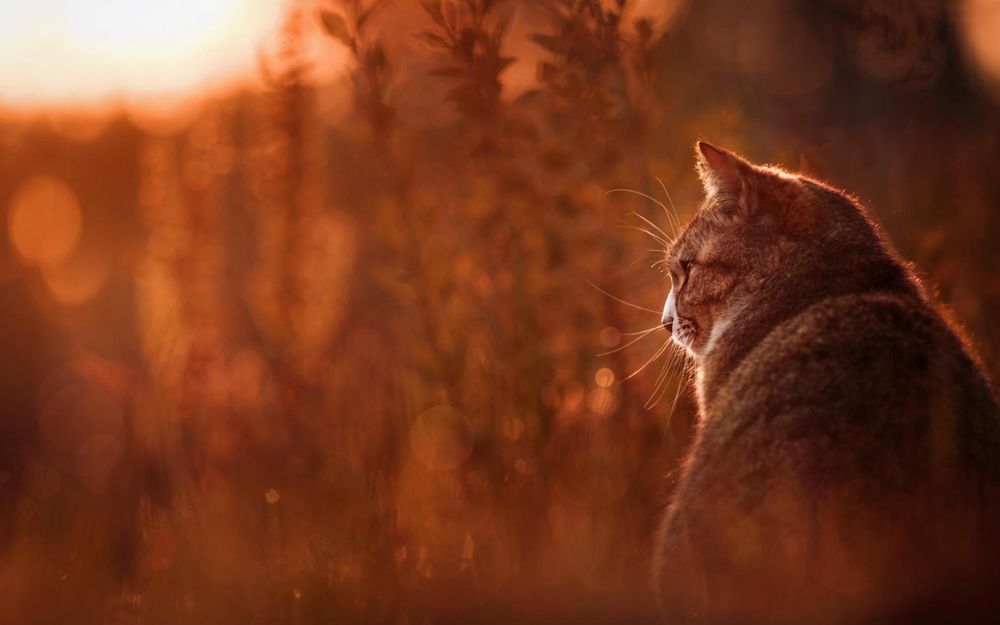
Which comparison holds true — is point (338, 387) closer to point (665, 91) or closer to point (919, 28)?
point (665, 91)

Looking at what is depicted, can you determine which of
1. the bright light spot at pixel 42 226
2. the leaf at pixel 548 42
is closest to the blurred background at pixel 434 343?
the leaf at pixel 548 42

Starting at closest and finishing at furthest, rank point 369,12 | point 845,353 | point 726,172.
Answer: point 845,353 < point 726,172 < point 369,12

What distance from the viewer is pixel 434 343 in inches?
168

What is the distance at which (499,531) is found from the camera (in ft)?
12.3

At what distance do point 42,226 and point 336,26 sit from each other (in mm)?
3910

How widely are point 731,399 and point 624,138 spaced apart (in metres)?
1.52

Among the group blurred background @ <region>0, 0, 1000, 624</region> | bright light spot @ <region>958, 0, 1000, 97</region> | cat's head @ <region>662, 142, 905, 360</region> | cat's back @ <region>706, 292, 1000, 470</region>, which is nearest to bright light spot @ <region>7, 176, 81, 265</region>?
blurred background @ <region>0, 0, 1000, 624</region>

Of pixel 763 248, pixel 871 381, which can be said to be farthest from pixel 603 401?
pixel 871 381

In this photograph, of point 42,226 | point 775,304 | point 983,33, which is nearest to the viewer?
point 775,304

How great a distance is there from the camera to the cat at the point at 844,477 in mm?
2377

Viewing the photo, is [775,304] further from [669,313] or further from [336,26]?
[336,26]

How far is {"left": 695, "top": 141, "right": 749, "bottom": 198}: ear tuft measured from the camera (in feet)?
11.3

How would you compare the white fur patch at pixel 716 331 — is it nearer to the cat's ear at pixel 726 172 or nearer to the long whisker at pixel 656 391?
the long whisker at pixel 656 391

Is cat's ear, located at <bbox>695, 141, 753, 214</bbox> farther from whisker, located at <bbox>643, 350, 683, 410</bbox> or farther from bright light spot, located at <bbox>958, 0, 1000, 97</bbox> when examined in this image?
bright light spot, located at <bbox>958, 0, 1000, 97</bbox>
